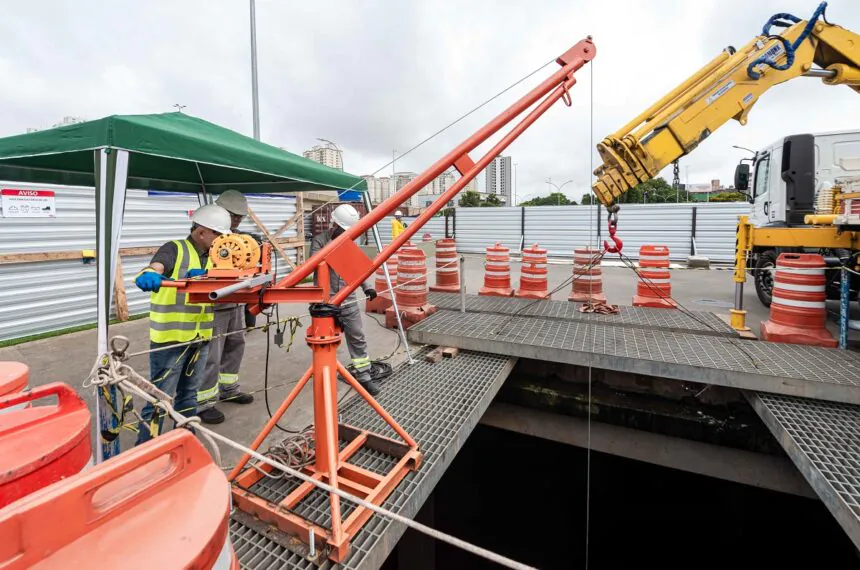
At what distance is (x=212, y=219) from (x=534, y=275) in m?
6.38

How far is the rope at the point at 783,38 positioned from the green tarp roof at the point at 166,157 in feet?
17.6

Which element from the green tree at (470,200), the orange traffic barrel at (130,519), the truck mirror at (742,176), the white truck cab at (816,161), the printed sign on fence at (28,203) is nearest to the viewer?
the orange traffic barrel at (130,519)

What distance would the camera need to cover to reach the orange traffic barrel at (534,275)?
857 cm

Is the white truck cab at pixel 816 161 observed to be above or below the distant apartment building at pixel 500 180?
below

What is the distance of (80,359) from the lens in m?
6.25

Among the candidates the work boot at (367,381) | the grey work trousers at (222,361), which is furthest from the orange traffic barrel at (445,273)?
the grey work trousers at (222,361)

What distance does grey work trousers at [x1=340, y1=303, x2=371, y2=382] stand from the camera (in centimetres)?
478

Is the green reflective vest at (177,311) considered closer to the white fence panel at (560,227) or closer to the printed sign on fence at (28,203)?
the printed sign on fence at (28,203)

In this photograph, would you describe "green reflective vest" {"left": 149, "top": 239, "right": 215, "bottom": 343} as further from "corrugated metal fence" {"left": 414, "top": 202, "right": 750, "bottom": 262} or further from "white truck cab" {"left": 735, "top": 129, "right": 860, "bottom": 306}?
"corrugated metal fence" {"left": 414, "top": 202, "right": 750, "bottom": 262}

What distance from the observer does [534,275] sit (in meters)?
8.59

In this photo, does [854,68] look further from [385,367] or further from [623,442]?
[385,367]

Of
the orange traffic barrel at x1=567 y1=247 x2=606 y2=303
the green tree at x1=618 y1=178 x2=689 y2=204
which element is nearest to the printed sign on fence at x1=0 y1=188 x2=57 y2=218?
the orange traffic barrel at x1=567 y1=247 x2=606 y2=303

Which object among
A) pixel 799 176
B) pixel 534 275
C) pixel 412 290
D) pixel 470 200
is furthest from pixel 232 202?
pixel 470 200

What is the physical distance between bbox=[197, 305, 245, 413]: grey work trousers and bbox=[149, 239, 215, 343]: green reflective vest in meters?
0.24
